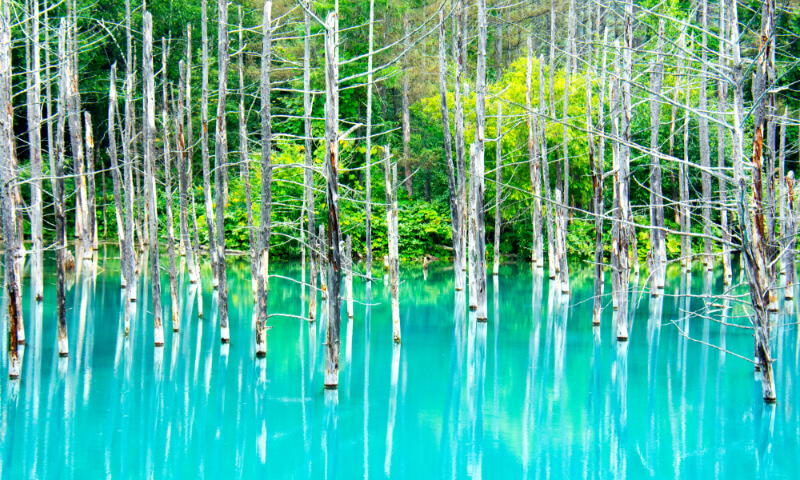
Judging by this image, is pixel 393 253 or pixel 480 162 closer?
pixel 393 253

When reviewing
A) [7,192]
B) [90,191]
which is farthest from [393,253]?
[90,191]

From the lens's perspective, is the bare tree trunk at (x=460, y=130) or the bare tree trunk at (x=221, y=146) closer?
the bare tree trunk at (x=221, y=146)

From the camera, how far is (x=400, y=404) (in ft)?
32.4

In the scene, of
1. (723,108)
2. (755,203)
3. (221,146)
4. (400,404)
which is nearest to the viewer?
(755,203)

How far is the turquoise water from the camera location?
25.2ft

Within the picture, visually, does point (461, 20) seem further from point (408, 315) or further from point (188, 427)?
point (188, 427)

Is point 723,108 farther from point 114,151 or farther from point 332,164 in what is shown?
point 114,151

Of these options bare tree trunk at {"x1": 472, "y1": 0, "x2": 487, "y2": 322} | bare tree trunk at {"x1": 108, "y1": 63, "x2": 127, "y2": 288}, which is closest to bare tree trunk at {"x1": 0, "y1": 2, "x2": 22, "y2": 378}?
bare tree trunk at {"x1": 108, "y1": 63, "x2": 127, "y2": 288}

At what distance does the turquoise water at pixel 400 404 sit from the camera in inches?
303

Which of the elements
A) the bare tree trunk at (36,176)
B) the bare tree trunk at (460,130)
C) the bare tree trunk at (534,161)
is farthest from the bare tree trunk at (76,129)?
the bare tree trunk at (534,161)

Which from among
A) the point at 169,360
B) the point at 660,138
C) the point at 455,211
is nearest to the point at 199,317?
the point at 169,360

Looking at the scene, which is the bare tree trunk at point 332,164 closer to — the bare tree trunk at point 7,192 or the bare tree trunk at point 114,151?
the bare tree trunk at point 7,192

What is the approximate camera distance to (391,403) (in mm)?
9906

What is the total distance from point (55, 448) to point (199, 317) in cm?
759
